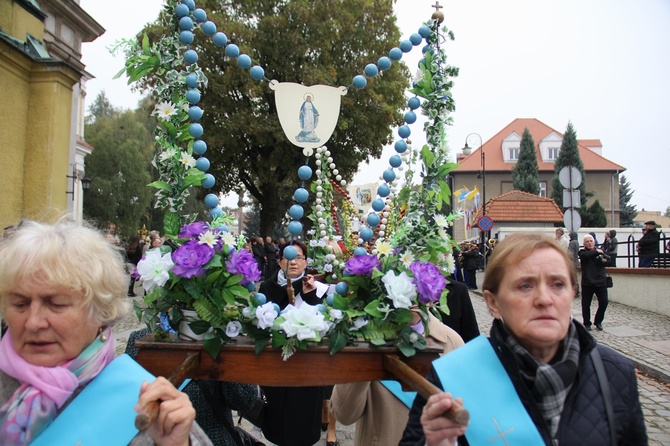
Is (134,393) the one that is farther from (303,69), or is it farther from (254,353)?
(303,69)

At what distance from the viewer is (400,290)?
221 centimetres

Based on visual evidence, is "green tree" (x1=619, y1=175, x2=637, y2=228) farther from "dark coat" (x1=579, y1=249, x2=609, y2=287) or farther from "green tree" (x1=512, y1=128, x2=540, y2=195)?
"dark coat" (x1=579, y1=249, x2=609, y2=287)

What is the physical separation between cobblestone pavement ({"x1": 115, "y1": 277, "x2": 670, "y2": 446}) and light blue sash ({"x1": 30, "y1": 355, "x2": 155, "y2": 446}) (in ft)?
10.4

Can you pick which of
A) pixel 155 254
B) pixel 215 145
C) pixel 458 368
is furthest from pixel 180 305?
Answer: pixel 215 145

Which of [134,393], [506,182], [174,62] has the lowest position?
[134,393]

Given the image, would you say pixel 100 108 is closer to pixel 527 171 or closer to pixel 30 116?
pixel 527 171

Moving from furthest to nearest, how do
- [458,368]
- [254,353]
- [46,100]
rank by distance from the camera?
1. [46,100]
2. [254,353]
3. [458,368]

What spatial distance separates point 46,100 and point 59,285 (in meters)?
6.66

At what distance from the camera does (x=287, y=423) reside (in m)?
3.45

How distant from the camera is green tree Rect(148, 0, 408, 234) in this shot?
4.39m

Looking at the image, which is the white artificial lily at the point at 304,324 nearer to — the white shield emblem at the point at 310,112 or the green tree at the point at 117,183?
the white shield emblem at the point at 310,112

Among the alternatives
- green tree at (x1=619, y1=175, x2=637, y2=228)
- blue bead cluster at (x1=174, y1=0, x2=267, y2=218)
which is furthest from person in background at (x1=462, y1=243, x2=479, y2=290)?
green tree at (x1=619, y1=175, x2=637, y2=228)

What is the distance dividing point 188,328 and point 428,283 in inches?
40.6

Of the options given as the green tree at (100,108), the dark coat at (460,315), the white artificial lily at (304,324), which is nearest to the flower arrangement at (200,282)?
the white artificial lily at (304,324)
